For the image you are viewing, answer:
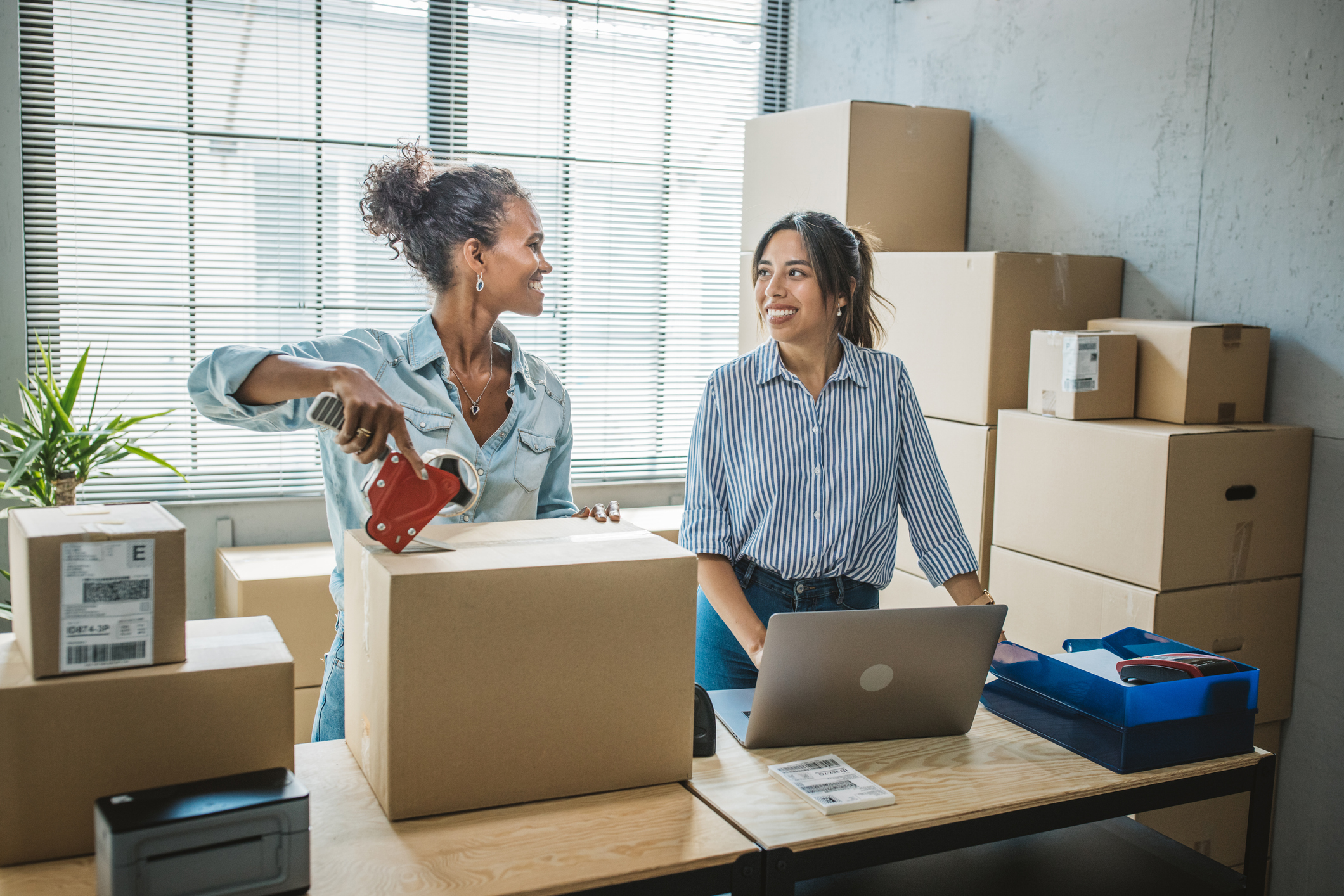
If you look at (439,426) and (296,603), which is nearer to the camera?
(439,426)

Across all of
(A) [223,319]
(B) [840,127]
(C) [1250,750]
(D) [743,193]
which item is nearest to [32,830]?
(C) [1250,750]

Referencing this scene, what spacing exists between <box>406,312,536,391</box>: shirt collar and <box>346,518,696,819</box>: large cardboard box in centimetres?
47

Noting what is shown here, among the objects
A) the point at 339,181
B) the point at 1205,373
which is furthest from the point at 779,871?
the point at 339,181

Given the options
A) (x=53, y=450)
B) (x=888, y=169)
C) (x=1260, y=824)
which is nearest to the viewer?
(x=1260, y=824)

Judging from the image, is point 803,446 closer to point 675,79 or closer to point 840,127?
point 840,127

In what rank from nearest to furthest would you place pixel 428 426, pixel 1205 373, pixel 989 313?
pixel 428 426 → pixel 1205 373 → pixel 989 313

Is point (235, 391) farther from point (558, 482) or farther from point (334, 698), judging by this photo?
point (558, 482)

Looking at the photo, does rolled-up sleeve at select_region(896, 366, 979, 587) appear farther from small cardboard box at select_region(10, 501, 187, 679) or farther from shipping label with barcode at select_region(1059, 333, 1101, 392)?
small cardboard box at select_region(10, 501, 187, 679)

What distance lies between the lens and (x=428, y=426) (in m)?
1.71

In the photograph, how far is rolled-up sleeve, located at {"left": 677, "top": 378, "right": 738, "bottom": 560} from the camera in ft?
6.61

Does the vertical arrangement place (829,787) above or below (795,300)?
below

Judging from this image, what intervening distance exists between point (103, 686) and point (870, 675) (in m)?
0.95

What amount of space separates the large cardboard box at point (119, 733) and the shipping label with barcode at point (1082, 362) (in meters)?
1.95

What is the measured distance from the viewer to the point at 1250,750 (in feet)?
5.25
